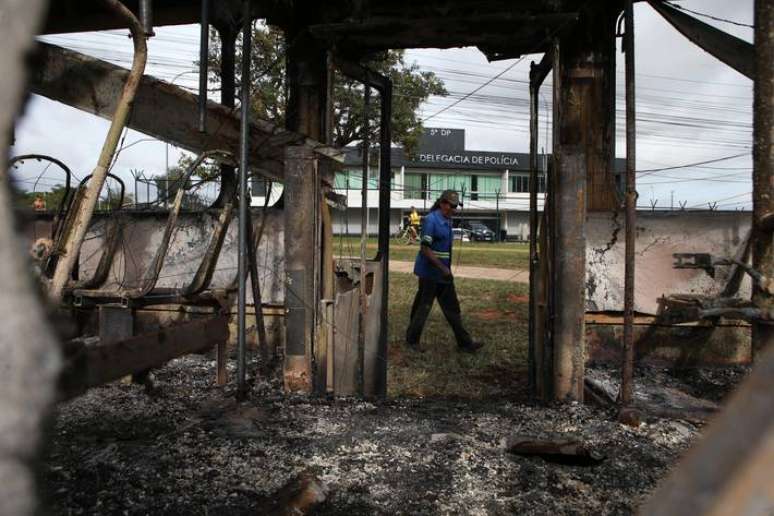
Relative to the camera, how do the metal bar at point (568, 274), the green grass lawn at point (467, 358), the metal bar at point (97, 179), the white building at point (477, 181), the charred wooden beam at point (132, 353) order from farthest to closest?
the white building at point (477, 181)
the green grass lawn at point (467, 358)
the metal bar at point (568, 274)
the metal bar at point (97, 179)
the charred wooden beam at point (132, 353)

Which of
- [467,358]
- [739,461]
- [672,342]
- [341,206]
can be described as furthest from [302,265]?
[739,461]

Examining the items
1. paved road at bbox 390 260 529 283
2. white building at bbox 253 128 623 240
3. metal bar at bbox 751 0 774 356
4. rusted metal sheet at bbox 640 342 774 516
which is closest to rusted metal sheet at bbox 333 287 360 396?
metal bar at bbox 751 0 774 356

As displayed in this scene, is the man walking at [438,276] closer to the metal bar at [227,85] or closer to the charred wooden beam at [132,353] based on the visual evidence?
the metal bar at [227,85]

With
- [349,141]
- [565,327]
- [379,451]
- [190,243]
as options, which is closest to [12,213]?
[379,451]

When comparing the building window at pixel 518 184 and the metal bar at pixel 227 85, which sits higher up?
the building window at pixel 518 184

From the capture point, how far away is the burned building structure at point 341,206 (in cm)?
359

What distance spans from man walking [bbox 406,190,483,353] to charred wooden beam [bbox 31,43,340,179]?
239 cm

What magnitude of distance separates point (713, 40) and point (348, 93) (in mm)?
9793

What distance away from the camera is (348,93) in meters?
13.5

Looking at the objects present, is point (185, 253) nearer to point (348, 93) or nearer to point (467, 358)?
point (467, 358)

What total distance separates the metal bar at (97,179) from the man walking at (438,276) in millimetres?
4398

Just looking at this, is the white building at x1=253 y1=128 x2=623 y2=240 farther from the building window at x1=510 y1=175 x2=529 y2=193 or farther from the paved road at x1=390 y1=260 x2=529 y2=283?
the paved road at x1=390 y1=260 x2=529 y2=283

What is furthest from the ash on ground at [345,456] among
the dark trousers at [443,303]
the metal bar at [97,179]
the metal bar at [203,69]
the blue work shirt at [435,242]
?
the blue work shirt at [435,242]

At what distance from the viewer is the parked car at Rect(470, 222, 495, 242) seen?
34031 millimetres
